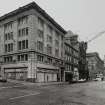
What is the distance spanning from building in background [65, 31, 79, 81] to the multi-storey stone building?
424 inches

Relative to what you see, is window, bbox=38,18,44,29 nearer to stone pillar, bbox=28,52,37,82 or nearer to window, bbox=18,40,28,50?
window, bbox=18,40,28,50

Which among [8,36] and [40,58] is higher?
[8,36]

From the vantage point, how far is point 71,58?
66938 millimetres

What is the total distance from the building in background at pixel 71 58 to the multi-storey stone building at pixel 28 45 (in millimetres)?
10780

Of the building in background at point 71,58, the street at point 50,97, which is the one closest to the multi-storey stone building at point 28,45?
the building in background at point 71,58

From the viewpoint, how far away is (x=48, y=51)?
48.4 meters

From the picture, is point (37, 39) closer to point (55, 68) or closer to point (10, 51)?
point (10, 51)

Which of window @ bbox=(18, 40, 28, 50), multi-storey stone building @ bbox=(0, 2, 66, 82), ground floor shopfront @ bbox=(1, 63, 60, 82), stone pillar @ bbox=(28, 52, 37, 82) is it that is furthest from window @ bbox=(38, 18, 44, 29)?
ground floor shopfront @ bbox=(1, 63, 60, 82)

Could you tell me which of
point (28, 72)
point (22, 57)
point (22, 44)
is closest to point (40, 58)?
point (22, 57)

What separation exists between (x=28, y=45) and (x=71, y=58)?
2901cm

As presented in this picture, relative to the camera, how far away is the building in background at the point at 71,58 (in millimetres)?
62031

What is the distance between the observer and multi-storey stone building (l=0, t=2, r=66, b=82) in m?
41.4

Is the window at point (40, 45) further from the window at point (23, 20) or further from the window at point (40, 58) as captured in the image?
the window at point (23, 20)

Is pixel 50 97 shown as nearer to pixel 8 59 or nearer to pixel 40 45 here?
pixel 40 45
